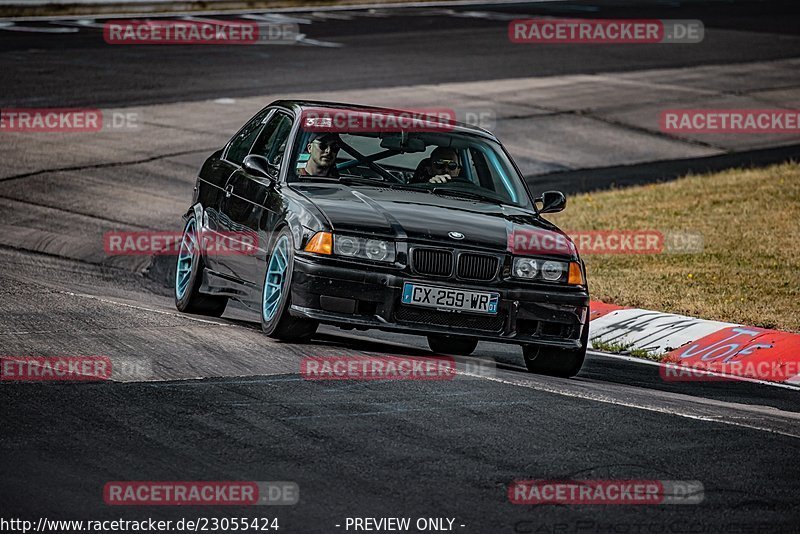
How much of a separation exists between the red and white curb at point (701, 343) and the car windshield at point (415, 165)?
1748 mm

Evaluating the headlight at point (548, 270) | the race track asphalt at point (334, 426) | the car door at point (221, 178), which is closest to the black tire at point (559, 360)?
the race track asphalt at point (334, 426)

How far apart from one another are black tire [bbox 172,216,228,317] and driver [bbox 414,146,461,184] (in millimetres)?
1794

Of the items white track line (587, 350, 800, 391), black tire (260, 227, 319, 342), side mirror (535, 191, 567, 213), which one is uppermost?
side mirror (535, 191, 567, 213)

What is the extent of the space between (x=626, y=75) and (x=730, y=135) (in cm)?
468

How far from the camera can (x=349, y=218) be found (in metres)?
8.71

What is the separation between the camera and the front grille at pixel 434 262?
8635 millimetres

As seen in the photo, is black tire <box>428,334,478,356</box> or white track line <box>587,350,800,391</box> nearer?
white track line <box>587,350,800,391</box>

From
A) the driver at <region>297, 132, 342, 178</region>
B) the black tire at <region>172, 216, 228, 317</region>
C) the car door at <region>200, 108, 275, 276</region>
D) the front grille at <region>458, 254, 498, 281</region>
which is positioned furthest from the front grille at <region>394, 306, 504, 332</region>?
the black tire at <region>172, 216, 228, 317</region>

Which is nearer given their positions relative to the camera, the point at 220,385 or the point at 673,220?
the point at 220,385

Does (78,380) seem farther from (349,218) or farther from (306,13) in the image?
(306,13)

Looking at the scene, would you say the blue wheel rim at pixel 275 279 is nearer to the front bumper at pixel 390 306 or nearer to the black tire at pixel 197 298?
the front bumper at pixel 390 306

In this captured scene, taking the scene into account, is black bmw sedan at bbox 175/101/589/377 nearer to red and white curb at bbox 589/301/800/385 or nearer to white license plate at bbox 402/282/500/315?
white license plate at bbox 402/282/500/315

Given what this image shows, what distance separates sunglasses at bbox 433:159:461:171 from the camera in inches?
396

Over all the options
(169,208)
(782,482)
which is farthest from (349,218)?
(169,208)
